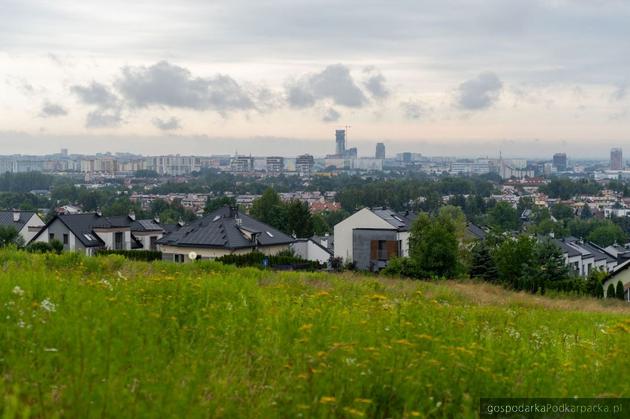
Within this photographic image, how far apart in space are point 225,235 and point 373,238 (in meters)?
13.9

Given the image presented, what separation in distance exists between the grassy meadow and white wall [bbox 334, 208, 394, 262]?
4034 centimetres

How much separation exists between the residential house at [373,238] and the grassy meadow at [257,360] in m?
40.0

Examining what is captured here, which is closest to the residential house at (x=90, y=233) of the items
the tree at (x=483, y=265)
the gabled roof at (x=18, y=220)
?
the gabled roof at (x=18, y=220)

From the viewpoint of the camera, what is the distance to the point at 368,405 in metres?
4.73

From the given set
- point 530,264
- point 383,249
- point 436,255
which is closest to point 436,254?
point 436,255

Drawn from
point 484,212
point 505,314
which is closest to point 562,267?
point 505,314

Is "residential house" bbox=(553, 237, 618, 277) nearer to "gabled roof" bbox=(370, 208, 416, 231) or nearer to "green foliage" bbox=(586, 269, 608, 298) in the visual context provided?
"gabled roof" bbox=(370, 208, 416, 231)

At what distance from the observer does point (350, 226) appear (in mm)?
49562

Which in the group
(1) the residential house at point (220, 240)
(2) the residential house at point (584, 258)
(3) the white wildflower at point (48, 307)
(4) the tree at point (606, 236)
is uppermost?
(3) the white wildflower at point (48, 307)

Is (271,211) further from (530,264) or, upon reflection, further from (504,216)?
(530,264)

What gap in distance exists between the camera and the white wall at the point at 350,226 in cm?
4847

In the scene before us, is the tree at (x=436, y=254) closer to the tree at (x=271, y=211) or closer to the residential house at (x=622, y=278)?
the residential house at (x=622, y=278)

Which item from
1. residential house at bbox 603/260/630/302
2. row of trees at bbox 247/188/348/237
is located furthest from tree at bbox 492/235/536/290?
row of trees at bbox 247/188/348/237

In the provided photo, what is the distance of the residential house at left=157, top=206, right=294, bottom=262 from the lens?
37.2 metres
